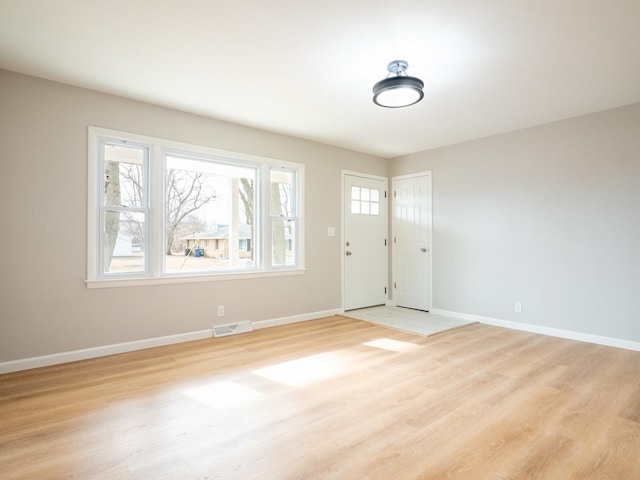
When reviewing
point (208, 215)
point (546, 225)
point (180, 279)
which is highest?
point (208, 215)

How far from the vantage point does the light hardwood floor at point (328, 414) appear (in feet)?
5.67

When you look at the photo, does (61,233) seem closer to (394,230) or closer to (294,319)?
(294,319)

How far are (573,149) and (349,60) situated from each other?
3.06 metres

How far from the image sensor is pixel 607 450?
1868 millimetres

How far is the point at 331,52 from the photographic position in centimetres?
265

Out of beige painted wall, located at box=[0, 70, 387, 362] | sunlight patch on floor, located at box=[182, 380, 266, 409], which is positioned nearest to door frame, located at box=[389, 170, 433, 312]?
beige painted wall, located at box=[0, 70, 387, 362]

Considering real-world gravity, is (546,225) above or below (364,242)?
above

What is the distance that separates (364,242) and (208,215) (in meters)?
2.65

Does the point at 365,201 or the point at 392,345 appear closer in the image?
the point at 392,345

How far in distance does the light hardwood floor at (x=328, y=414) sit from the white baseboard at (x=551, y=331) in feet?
0.71

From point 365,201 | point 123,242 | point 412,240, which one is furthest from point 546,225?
point 123,242

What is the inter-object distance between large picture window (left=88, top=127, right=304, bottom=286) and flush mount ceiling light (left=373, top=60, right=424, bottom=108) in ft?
6.71

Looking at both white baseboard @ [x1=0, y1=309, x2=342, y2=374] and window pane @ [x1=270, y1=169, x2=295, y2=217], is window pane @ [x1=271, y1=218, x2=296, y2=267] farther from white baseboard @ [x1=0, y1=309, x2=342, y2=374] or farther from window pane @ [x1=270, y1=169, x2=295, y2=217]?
white baseboard @ [x1=0, y1=309, x2=342, y2=374]

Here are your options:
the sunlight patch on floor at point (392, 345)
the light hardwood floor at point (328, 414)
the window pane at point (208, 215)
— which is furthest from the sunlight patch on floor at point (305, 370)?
the window pane at point (208, 215)
